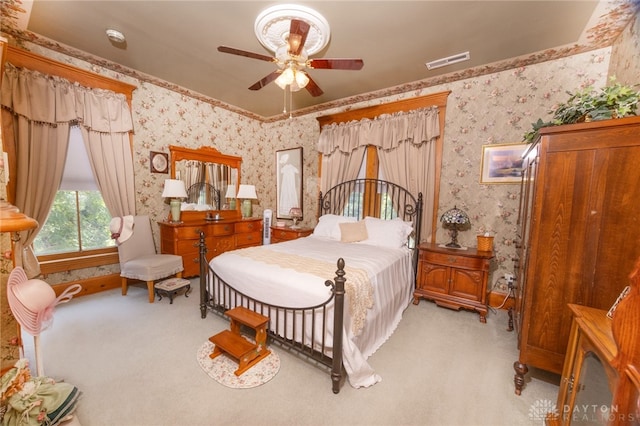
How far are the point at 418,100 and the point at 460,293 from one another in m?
2.56

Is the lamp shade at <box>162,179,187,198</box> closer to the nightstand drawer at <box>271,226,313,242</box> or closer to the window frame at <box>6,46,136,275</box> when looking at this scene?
the window frame at <box>6,46,136,275</box>

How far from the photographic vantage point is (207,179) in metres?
4.40

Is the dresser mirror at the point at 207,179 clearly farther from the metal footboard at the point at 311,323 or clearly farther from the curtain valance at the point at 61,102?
the metal footboard at the point at 311,323

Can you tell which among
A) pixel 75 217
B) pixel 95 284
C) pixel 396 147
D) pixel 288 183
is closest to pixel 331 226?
pixel 396 147

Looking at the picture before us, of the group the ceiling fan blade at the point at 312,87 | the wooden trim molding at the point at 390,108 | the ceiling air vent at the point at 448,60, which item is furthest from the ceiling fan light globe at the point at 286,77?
the wooden trim molding at the point at 390,108

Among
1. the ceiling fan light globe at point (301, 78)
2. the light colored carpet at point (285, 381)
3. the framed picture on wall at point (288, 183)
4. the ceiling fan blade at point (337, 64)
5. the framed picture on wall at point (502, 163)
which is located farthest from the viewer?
the framed picture on wall at point (288, 183)

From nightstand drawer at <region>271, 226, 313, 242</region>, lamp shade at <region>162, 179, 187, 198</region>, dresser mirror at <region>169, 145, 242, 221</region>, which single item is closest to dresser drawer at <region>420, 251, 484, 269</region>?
nightstand drawer at <region>271, 226, 313, 242</region>

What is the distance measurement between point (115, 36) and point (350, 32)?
2.35 meters

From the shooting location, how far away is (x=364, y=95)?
3.88 m

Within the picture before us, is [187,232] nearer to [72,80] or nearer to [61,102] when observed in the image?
[61,102]

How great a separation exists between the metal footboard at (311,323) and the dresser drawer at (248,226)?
2.01 meters

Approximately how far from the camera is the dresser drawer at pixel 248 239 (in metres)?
4.48

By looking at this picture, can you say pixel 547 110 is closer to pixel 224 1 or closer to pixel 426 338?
pixel 426 338

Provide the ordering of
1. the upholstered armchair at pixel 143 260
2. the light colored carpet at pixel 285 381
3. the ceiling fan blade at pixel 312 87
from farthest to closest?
1. the upholstered armchair at pixel 143 260
2. the ceiling fan blade at pixel 312 87
3. the light colored carpet at pixel 285 381
